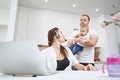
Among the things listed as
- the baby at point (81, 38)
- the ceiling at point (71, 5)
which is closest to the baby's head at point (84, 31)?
the baby at point (81, 38)

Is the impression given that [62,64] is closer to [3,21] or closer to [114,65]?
[114,65]

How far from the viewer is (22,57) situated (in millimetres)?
586

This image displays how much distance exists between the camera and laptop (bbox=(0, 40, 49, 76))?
1.88 feet

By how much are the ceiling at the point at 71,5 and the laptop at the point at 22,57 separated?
113 inches

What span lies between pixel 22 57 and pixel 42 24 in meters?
3.25

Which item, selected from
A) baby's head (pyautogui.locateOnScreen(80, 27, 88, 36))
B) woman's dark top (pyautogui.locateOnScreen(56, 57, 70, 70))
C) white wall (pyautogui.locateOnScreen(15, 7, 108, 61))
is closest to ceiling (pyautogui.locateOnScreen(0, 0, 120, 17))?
white wall (pyautogui.locateOnScreen(15, 7, 108, 61))

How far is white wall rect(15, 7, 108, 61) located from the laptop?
3.01 m

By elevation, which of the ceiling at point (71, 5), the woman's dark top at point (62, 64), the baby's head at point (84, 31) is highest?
the ceiling at point (71, 5)

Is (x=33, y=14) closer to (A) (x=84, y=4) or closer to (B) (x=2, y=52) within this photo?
(A) (x=84, y=4)

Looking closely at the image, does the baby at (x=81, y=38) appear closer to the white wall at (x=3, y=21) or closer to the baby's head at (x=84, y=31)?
the baby's head at (x=84, y=31)

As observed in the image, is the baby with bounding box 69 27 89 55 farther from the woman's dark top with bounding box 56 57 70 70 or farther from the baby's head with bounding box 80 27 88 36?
the woman's dark top with bounding box 56 57 70 70

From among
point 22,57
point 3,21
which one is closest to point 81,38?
point 22,57

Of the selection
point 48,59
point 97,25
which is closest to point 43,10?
point 97,25

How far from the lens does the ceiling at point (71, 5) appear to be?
341cm
